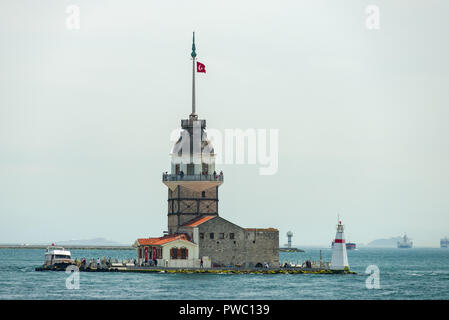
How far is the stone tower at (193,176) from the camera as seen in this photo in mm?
96062

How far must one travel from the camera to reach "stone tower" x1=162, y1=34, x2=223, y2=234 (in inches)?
3782

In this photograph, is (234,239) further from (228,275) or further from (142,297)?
(142,297)

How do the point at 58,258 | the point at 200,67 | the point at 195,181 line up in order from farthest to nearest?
the point at 58,258 < the point at 195,181 < the point at 200,67

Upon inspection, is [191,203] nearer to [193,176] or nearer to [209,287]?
[193,176]

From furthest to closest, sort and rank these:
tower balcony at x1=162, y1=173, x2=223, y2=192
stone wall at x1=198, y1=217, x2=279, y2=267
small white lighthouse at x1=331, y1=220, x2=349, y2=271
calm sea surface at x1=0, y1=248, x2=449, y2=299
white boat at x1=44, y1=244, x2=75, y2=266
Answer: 1. white boat at x1=44, y1=244, x2=75, y2=266
2. tower balcony at x1=162, y1=173, x2=223, y2=192
3. small white lighthouse at x1=331, y1=220, x2=349, y2=271
4. stone wall at x1=198, y1=217, x2=279, y2=267
5. calm sea surface at x1=0, y1=248, x2=449, y2=299

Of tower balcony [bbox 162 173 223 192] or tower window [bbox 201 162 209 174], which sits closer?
tower balcony [bbox 162 173 223 192]

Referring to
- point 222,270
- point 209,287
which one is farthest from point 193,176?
point 209,287

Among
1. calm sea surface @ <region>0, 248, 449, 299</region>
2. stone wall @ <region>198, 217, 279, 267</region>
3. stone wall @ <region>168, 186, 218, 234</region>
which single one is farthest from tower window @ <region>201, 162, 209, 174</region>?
calm sea surface @ <region>0, 248, 449, 299</region>

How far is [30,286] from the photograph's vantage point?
79.7m

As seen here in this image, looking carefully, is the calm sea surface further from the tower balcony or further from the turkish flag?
the turkish flag

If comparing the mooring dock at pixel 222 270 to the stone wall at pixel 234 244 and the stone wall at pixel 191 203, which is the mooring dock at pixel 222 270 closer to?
the stone wall at pixel 234 244

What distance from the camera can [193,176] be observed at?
9594cm

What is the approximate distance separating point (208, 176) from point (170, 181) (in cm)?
380

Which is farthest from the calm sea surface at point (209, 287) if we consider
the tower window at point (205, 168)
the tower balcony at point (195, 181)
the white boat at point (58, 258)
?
the tower window at point (205, 168)
